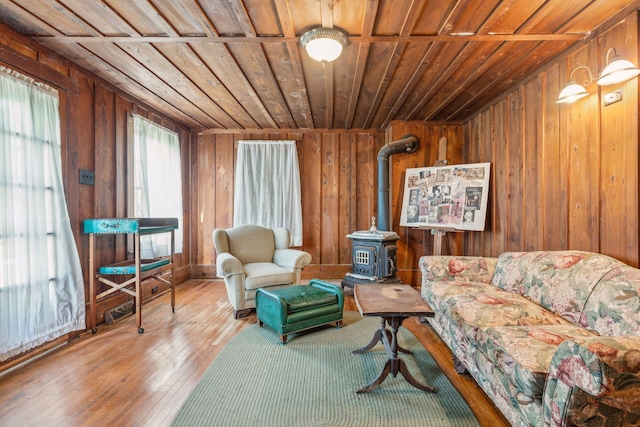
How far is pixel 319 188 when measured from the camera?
4.64 metres

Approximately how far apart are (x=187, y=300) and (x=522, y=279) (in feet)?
12.2

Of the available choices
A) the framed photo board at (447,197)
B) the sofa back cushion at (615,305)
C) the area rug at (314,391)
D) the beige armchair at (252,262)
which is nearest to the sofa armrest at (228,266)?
the beige armchair at (252,262)

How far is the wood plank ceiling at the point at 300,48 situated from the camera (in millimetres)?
1819

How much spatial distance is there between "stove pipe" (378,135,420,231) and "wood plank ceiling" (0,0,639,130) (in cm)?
60

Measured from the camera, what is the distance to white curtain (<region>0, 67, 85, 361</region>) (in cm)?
198

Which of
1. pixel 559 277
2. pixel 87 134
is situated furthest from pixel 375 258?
pixel 87 134

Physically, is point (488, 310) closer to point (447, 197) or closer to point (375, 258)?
point (375, 258)

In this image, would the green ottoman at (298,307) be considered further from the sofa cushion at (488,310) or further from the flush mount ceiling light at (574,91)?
the flush mount ceiling light at (574,91)

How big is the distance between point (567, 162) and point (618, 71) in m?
0.82

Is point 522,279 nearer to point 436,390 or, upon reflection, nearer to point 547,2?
point 436,390

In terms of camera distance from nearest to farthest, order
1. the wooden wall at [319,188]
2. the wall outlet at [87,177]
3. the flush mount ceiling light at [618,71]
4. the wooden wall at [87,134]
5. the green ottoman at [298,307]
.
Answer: the flush mount ceiling light at [618,71], the wooden wall at [87,134], the green ottoman at [298,307], the wall outlet at [87,177], the wooden wall at [319,188]

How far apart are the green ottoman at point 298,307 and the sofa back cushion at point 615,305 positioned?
1.78m

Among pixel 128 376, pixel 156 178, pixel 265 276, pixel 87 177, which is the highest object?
pixel 156 178

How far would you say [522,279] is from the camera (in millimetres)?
2271
